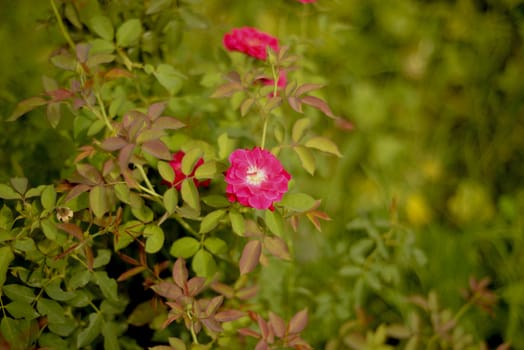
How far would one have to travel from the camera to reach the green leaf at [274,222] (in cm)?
104

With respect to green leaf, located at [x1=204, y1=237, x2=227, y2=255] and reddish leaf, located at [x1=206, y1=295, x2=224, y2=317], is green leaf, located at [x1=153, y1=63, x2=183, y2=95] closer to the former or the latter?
green leaf, located at [x1=204, y1=237, x2=227, y2=255]

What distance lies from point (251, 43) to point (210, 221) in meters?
0.45

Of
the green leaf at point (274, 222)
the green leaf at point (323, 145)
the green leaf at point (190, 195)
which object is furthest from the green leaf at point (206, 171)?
the green leaf at point (323, 145)

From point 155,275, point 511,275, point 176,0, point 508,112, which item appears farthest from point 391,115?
point 155,275

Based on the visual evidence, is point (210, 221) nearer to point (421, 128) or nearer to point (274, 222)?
point (274, 222)

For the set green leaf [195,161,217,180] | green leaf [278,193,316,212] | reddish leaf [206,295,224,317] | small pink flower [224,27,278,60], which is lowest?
reddish leaf [206,295,224,317]

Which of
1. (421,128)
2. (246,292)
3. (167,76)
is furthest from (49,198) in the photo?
(421,128)

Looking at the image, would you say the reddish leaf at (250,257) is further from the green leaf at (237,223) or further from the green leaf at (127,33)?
the green leaf at (127,33)

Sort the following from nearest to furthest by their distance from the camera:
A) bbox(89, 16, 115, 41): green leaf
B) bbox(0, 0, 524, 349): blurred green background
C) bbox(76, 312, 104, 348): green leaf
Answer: bbox(76, 312, 104, 348): green leaf < bbox(89, 16, 115, 41): green leaf < bbox(0, 0, 524, 349): blurred green background

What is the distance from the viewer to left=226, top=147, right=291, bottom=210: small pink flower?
0.99 m

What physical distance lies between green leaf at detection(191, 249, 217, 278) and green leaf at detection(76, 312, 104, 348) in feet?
0.72

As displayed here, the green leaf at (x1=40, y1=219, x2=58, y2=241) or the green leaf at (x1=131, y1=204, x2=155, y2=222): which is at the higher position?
the green leaf at (x1=40, y1=219, x2=58, y2=241)

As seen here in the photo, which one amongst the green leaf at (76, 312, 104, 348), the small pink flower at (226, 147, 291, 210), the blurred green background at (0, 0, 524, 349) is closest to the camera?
the small pink flower at (226, 147, 291, 210)

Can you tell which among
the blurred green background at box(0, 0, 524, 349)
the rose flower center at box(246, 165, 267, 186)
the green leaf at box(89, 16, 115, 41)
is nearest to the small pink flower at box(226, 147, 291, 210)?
the rose flower center at box(246, 165, 267, 186)
